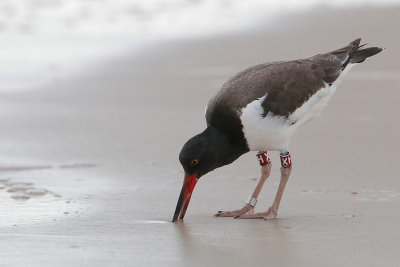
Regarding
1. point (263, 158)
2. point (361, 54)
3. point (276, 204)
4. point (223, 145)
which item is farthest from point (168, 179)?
point (361, 54)

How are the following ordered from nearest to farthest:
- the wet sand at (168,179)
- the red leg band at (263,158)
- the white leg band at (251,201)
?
the wet sand at (168,179) → the white leg band at (251,201) → the red leg band at (263,158)

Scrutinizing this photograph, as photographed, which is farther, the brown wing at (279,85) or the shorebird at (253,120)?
the brown wing at (279,85)

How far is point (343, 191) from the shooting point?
648 cm

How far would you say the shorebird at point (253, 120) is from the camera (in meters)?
5.77

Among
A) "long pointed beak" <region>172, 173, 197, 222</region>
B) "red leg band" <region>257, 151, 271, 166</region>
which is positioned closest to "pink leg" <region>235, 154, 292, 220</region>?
"red leg band" <region>257, 151, 271, 166</region>

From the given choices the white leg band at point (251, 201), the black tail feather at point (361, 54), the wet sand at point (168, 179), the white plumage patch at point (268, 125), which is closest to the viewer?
the wet sand at point (168, 179)

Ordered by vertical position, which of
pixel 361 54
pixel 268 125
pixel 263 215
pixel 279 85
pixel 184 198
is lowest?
pixel 263 215

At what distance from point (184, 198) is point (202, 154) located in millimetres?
353

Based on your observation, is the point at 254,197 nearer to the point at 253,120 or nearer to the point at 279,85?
the point at 253,120

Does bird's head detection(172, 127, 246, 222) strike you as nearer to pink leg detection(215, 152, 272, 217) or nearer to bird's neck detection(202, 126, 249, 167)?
bird's neck detection(202, 126, 249, 167)

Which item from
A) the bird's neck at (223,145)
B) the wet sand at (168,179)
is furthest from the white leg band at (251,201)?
the bird's neck at (223,145)

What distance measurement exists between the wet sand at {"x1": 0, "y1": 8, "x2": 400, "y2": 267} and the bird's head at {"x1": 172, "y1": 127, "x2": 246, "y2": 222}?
0.72ft

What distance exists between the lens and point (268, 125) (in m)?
5.90

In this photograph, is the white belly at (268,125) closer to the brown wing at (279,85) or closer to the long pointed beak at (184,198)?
the brown wing at (279,85)
